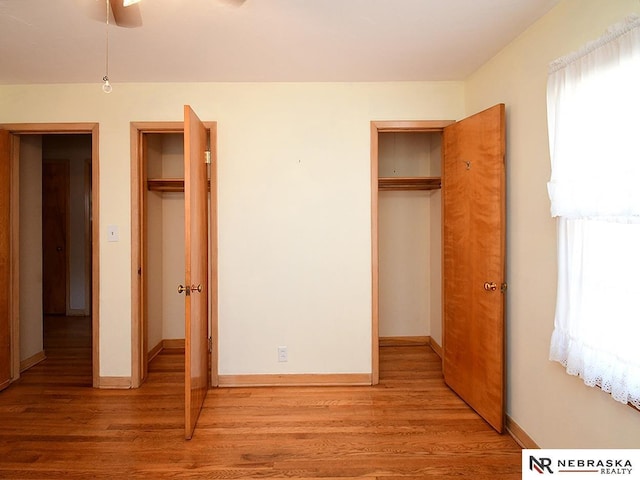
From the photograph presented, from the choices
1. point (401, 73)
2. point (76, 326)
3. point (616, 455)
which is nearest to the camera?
point (616, 455)

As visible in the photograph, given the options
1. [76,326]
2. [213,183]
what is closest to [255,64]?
[213,183]

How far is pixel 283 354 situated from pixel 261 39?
233 centimetres

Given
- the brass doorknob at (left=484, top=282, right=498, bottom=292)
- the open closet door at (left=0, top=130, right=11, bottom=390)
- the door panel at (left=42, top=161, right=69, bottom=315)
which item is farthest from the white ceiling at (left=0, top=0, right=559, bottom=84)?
the door panel at (left=42, top=161, right=69, bottom=315)

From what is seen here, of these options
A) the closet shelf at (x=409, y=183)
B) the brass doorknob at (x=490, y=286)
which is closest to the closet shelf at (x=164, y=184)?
the closet shelf at (x=409, y=183)

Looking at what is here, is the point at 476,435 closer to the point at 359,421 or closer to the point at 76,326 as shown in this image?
the point at 359,421

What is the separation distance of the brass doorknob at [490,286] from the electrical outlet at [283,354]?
5.38 feet

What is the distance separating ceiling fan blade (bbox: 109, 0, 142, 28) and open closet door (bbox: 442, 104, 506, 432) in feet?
6.79

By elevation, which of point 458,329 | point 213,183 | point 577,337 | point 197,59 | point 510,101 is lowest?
point 458,329

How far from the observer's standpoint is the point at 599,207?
62.3 inches

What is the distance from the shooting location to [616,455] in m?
1.62

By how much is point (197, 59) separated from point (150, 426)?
98.1 inches

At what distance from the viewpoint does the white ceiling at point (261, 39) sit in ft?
6.53

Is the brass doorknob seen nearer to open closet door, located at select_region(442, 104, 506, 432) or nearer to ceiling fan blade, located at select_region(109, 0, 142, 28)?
open closet door, located at select_region(442, 104, 506, 432)

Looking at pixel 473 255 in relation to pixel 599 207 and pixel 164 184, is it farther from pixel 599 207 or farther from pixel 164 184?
pixel 164 184
